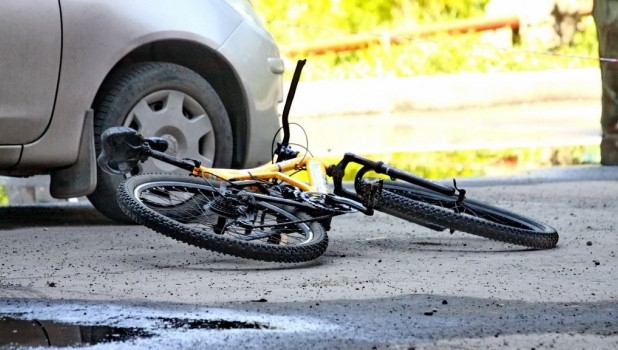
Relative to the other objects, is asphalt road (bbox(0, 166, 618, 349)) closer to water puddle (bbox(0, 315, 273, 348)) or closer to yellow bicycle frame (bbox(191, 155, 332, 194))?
water puddle (bbox(0, 315, 273, 348))

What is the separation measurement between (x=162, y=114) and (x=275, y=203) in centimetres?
148

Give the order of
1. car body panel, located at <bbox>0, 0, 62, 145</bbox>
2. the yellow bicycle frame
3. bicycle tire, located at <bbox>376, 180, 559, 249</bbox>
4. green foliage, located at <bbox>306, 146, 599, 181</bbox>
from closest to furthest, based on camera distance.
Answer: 1. the yellow bicycle frame
2. bicycle tire, located at <bbox>376, 180, 559, 249</bbox>
3. car body panel, located at <bbox>0, 0, 62, 145</bbox>
4. green foliage, located at <bbox>306, 146, 599, 181</bbox>

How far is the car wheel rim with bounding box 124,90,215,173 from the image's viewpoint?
798 centimetres

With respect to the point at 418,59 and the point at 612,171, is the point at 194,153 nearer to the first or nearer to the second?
the point at 612,171

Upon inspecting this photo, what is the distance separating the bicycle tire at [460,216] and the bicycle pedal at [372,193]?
0.04 meters

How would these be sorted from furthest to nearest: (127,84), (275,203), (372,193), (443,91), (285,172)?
(443,91) < (127,84) < (285,172) < (372,193) < (275,203)

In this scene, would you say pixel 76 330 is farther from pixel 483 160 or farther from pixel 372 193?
pixel 483 160

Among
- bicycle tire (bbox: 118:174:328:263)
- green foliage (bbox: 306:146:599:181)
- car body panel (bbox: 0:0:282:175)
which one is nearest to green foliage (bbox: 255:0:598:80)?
green foliage (bbox: 306:146:599:181)

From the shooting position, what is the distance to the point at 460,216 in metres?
6.97

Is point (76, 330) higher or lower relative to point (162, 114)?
lower

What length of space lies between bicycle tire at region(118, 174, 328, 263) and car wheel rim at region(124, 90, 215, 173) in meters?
1.22

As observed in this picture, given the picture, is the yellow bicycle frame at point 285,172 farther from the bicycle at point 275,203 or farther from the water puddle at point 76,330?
the water puddle at point 76,330

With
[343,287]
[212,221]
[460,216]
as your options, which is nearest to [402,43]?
[460,216]

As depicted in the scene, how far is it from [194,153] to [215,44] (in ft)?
1.89
